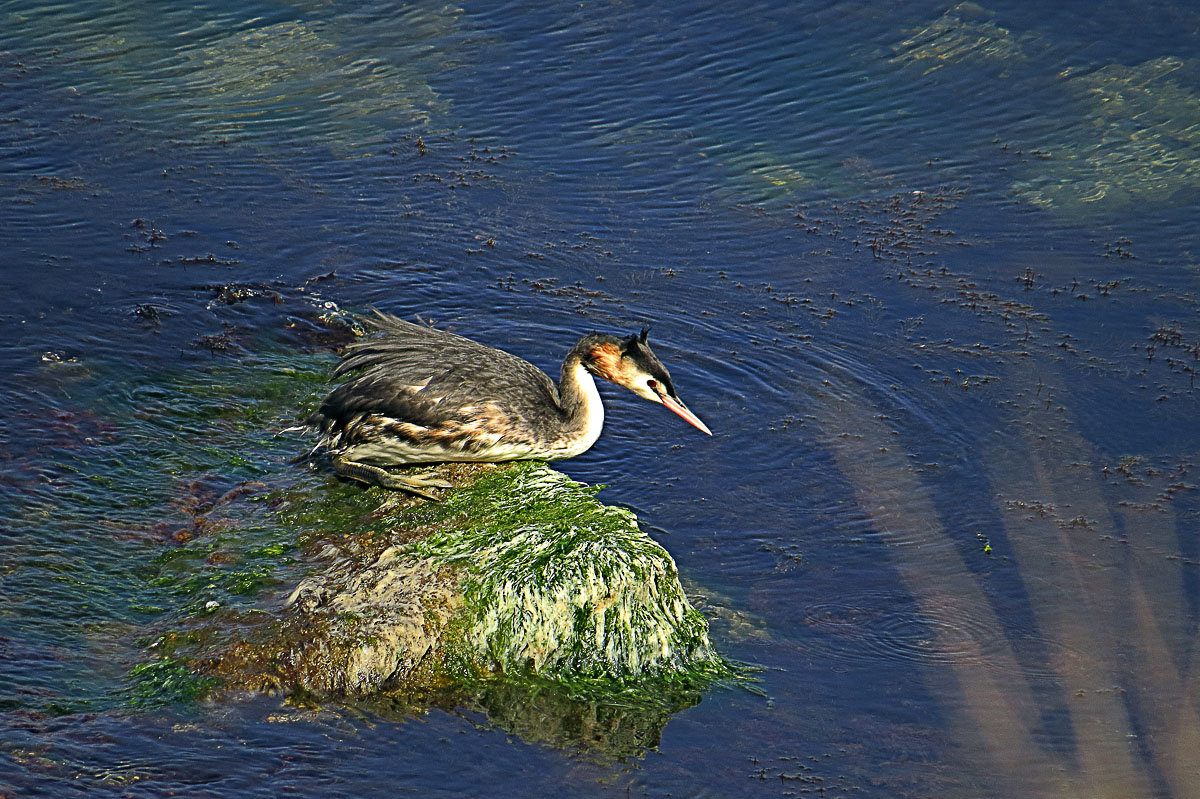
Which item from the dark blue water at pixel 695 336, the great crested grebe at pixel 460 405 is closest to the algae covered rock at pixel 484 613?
the dark blue water at pixel 695 336

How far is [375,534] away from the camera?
748 cm

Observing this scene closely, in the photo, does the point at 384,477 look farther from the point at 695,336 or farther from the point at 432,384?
the point at 695,336

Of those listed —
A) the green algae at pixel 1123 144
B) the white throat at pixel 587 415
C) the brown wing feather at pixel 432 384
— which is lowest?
the green algae at pixel 1123 144

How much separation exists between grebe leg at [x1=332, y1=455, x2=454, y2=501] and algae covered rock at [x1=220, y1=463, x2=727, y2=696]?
1.44 feet

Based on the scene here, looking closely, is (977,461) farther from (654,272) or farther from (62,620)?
(62,620)

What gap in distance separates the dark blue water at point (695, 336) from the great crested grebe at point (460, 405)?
508 mm

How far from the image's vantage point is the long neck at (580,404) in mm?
8312

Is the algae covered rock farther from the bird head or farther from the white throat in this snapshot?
the bird head

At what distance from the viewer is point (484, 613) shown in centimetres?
681

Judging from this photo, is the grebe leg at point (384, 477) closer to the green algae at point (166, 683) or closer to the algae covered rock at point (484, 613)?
the algae covered rock at point (484, 613)

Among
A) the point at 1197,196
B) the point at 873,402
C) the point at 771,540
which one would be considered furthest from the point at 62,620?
the point at 1197,196

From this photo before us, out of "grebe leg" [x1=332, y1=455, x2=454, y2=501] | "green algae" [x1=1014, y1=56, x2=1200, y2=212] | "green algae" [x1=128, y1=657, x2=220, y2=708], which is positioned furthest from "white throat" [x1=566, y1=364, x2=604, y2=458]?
"green algae" [x1=1014, y1=56, x2=1200, y2=212]

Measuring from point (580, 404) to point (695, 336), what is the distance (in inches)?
93.9

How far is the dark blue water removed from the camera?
639 centimetres
